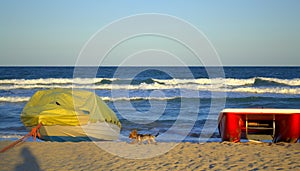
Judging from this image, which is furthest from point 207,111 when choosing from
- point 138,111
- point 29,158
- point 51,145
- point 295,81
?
point 295,81

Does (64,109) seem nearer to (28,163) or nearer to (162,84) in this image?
(28,163)

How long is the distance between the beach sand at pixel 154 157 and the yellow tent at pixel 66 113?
544 millimetres

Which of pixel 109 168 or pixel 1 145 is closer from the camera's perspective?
pixel 109 168

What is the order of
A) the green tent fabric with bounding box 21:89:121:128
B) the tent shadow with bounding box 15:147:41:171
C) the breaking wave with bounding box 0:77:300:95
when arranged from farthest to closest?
the breaking wave with bounding box 0:77:300:95
the green tent fabric with bounding box 21:89:121:128
the tent shadow with bounding box 15:147:41:171

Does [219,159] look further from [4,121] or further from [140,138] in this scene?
[4,121]

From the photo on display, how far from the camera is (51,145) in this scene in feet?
27.9

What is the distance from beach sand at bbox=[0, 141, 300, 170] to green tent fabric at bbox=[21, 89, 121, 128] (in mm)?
656

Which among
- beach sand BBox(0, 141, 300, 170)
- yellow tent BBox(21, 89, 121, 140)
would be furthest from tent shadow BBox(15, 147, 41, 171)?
yellow tent BBox(21, 89, 121, 140)

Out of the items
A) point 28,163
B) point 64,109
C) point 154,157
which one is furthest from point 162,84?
point 28,163

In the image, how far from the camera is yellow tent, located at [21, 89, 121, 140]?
899 cm

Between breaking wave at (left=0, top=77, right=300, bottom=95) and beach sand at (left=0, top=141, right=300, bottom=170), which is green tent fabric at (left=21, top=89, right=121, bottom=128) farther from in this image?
breaking wave at (left=0, top=77, right=300, bottom=95)

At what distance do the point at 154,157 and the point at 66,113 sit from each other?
9.66 feet

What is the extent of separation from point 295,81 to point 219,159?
1165 inches

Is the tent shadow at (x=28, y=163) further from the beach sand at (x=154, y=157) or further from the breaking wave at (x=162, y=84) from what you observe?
the breaking wave at (x=162, y=84)
